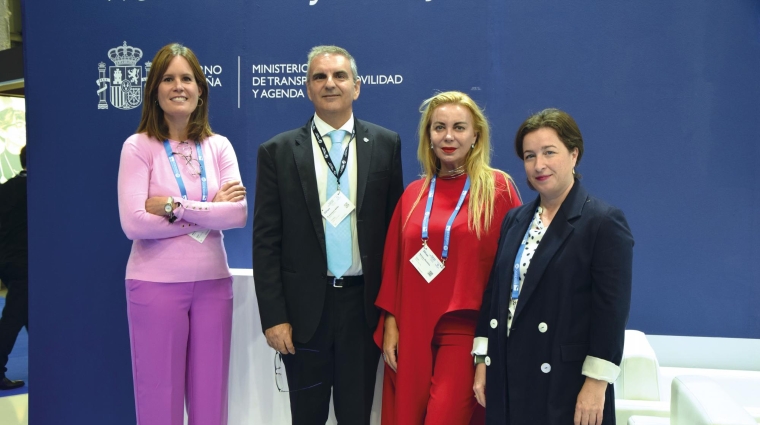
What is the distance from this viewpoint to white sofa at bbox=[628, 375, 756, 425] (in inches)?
70.6

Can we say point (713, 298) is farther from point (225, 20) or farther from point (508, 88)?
point (225, 20)

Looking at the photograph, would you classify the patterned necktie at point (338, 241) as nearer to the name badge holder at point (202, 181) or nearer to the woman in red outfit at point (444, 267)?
the woman in red outfit at point (444, 267)

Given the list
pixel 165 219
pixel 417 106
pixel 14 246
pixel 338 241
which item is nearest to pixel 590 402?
pixel 338 241

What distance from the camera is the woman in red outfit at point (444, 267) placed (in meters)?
2.34

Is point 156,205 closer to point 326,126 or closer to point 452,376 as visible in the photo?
point 326,126

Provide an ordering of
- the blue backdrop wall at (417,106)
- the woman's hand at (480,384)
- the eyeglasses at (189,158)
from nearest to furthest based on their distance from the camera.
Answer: the woman's hand at (480,384), the eyeglasses at (189,158), the blue backdrop wall at (417,106)

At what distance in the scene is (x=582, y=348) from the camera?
2.00 metres

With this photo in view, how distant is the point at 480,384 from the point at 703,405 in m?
0.69

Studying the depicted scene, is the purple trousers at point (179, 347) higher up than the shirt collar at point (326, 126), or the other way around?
the shirt collar at point (326, 126)

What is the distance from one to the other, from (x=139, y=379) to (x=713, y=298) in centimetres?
290

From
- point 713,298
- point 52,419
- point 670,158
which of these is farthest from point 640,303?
point 52,419

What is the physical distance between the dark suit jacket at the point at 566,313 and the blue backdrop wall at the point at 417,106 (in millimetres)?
1590

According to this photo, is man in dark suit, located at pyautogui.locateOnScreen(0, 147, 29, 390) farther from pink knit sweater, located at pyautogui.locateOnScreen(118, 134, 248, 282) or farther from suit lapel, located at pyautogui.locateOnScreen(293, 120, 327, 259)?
suit lapel, located at pyautogui.locateOnScreen(293, 120, 327, 259)

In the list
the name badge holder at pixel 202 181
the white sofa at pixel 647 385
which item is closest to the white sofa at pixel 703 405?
the white sofa at pixel 647 385
